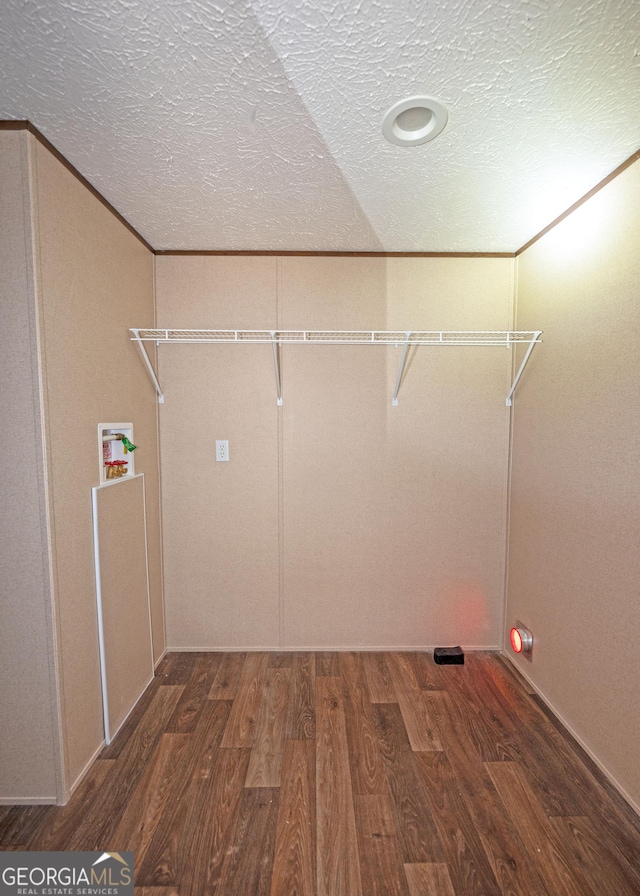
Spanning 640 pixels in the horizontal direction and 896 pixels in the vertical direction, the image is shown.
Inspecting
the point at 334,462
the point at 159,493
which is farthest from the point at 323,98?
the point at 159,493

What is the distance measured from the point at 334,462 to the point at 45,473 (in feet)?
4.59

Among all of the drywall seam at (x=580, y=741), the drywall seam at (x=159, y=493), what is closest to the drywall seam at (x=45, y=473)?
the drywall seam at (x=159, y=493)

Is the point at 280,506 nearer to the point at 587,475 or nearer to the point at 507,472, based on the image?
the point at 507,472

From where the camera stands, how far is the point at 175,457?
2.30m

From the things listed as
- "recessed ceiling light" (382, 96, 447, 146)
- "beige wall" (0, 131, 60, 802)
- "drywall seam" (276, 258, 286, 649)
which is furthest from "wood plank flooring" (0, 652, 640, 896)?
"recessed ceiling light" (382, 96, 447, 146)

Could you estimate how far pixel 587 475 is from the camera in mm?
1676

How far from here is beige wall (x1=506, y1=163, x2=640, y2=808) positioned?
146 centimetres

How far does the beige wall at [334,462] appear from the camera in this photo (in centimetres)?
224

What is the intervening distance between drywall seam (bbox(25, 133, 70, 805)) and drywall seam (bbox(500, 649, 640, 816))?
2.06 metres

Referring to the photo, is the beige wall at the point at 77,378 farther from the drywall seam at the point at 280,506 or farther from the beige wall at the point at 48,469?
the drywall seam at the point at 280,506

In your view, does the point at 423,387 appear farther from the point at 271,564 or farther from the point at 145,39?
the point at 145,39

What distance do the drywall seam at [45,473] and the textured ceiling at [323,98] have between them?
251 mm
